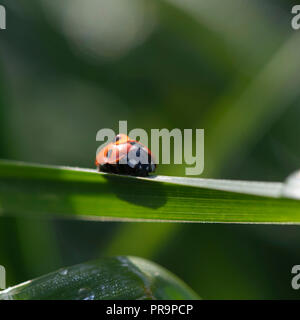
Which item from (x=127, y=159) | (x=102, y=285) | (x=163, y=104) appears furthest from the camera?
(x=163, y=104)

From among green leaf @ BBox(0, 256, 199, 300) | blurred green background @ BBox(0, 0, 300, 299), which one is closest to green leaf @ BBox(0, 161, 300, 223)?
green leaf @ BBox(0, 256, 199, 300)

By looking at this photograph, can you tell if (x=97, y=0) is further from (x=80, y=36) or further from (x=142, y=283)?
(x=142, y=283)

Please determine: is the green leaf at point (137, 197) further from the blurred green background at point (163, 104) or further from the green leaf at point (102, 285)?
the blurred green background at point (163, 104)

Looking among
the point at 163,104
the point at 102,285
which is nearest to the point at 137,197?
the point at 102,285

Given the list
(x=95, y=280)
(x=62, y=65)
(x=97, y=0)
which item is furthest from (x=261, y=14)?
(x=95, y=280)

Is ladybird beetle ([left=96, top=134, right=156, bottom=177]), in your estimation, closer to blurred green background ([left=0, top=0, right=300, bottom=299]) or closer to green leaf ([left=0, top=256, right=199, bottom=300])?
green leaf ([left=0, top=256, right=199, bottom=300])

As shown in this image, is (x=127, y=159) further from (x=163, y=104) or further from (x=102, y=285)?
(x=163, y=104)
